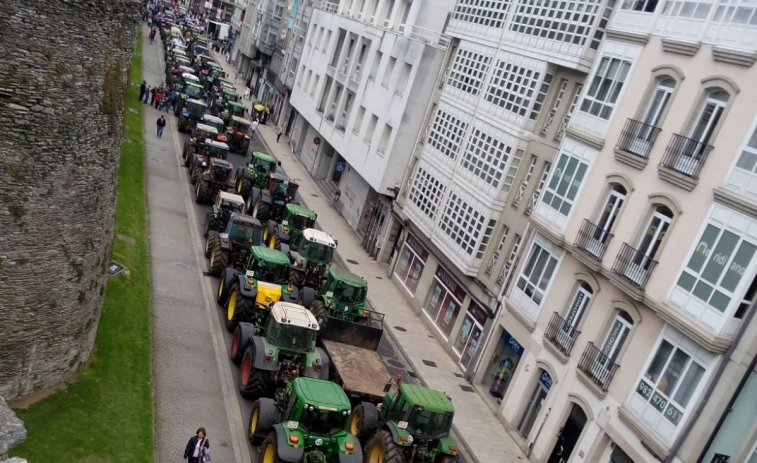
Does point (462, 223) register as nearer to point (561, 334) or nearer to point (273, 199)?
point (561, 334)

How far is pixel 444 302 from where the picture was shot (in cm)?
2838

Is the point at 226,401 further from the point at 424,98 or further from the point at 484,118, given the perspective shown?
the point at 424,98

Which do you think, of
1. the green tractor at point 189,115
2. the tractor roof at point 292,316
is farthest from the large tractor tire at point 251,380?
the green tractor at point 189,115

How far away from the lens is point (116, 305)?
19344 millimetres

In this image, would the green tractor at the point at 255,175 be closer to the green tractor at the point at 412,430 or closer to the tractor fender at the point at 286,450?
the green tractor at the point at 412,430

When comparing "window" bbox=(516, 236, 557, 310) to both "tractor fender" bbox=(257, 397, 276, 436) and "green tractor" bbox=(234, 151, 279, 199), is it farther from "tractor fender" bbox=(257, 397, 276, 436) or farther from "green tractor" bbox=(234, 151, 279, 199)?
"green tractor" bbox=(234, 151, 279, 199)

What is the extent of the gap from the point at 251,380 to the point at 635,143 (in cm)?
1275

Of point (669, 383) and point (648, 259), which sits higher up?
point (648, 259)

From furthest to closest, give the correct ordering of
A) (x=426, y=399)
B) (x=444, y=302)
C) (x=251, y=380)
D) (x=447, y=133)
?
1. (x=447, y=133)
2. (x=444, y=302)
3. (x=251, y=380)
4. (x=426, y=399)

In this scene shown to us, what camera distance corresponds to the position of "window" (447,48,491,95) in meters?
28.5

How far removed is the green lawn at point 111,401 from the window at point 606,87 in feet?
50.5

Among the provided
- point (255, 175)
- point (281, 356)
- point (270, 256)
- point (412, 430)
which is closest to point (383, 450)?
point (412, 430)

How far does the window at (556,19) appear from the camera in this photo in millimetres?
22469

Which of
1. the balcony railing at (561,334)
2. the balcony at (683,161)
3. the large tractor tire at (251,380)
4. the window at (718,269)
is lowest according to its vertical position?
the large tractor tire at (251,380)
